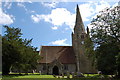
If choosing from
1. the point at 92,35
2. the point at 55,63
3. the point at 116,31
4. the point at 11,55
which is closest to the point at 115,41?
the point at 116,31

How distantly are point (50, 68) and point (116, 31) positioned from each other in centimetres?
2543

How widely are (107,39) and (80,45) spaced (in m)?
24.8

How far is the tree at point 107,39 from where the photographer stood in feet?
83.8

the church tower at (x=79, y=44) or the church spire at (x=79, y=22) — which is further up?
the church spire at (x=79, y=22)

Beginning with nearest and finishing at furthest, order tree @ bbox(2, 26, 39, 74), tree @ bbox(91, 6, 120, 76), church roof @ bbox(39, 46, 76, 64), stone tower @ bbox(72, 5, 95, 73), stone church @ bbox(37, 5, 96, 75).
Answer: tree @ bbox(91, 6, 120, 76), tree @ bbox(2, 26, 39, 74), stone church @ bbox(37, 5, 96, 75), church roof @ bbox(39, 46, 76, 64), stone tower @ bbox(72, 5, 95, 73)

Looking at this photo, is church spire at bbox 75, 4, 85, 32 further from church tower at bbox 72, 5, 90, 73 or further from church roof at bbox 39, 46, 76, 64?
church roof at bbox 39, 46, 76, 64

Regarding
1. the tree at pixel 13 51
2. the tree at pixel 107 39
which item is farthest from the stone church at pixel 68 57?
the tree at pixel 107 39

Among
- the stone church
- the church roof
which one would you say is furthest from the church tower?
the church roof

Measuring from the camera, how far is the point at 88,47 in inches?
1283

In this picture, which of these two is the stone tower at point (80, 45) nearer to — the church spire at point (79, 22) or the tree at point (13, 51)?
the church spire at point (79, 22)

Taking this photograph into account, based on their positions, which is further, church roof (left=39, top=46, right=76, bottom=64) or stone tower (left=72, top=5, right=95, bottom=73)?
stone tower (left=72, top=5, right=95, bottom=73)

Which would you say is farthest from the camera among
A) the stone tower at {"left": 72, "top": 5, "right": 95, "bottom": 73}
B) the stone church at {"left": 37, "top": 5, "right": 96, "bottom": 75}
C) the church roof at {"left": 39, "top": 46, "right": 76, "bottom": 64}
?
the stone tower at {"left": 72, "top": 5, "right": 95, "bottom": 73}

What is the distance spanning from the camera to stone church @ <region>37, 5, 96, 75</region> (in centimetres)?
4859

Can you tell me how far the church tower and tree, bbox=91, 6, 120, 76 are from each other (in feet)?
69.6
